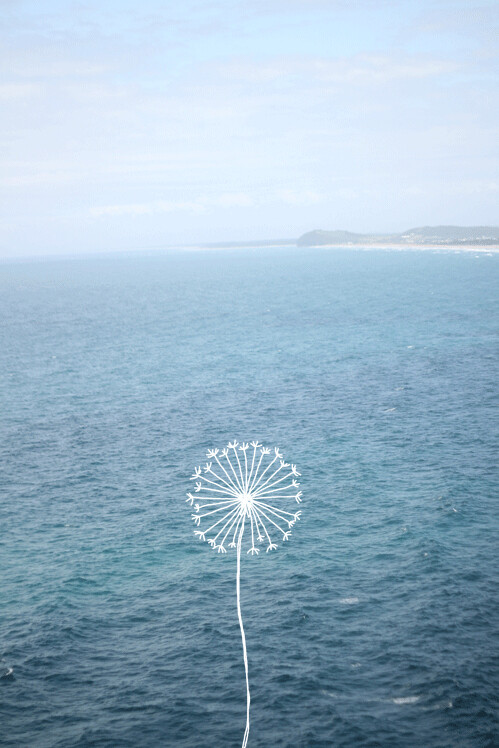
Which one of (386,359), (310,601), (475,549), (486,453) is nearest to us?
(310,601)

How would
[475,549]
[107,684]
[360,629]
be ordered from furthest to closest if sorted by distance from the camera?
[475,549], [360,629], [107,684]

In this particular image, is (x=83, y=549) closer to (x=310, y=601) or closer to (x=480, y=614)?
(x=310, y=601)

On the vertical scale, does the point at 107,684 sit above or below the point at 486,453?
below

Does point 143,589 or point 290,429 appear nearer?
point 143,589

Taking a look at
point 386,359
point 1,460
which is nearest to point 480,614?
point 1,460

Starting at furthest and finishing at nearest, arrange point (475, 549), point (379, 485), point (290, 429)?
point (290, 429) → point (379, 485) → point (475, 549)

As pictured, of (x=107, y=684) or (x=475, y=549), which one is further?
(x=475, y=549)

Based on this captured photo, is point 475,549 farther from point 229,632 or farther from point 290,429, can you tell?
point 290,429

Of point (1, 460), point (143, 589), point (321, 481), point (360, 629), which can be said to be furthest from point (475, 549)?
point (1, 460)

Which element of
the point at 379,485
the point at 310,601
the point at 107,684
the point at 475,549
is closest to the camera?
the point at 107,684
